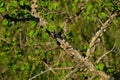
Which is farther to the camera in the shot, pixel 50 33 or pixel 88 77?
pixel 88 77

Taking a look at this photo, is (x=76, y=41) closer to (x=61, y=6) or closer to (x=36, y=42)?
(x=61, y=6)

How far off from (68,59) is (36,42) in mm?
1157

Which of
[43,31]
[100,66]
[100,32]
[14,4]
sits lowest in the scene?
[100,66]

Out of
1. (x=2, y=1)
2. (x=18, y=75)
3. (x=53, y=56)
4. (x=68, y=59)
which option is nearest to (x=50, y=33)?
(x=2, y=1)

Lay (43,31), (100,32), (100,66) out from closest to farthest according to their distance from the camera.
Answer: (43,31) → (100,66) → (100,32)

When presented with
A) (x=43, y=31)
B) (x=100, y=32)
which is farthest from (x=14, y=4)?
(x=100, y=32)

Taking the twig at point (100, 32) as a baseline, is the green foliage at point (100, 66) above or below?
below

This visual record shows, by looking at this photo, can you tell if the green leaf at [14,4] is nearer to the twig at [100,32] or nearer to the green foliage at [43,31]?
the green foliage at [43,31]

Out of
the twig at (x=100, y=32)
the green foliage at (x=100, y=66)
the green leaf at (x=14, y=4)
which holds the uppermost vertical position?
the green leaf at (x=14, y=4)

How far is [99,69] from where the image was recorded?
4.42 metres

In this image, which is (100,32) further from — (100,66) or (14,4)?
(14,4)

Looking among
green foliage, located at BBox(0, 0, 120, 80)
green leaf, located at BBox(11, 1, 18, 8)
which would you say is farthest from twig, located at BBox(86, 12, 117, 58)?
green leaf, located at BBox(11, 1, 18, 8)

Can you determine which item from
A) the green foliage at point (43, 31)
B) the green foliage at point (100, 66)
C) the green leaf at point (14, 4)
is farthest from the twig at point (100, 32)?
the green leaf at point (14, 4)

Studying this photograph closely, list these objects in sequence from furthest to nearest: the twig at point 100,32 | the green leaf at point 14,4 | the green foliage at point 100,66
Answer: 1. the twig at point 100,32
2. the green foliage at point 100,66
3. the green leaf at point 14,4
